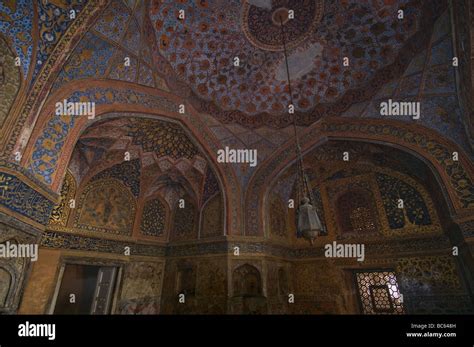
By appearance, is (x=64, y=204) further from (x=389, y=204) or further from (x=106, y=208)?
(x=389, y=204)

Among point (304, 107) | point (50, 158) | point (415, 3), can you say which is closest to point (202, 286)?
point (50, 158)

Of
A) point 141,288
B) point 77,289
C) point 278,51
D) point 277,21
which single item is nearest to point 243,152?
point 278,51

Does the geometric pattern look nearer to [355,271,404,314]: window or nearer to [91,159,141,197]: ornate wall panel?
[91,159,141,197]: ornate wall panel

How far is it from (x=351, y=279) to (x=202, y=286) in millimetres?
3961

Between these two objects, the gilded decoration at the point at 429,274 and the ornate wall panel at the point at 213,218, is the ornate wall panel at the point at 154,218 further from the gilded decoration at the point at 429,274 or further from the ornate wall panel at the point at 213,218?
the gilded decoration at the point at 429,274

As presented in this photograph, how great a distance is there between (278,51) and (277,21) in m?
0.67

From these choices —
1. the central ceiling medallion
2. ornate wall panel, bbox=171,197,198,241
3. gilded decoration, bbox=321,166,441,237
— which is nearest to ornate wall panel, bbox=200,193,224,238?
ornate wall panel, bbox=171,197,198,241

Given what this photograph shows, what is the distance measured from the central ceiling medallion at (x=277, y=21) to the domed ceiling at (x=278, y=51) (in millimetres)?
20

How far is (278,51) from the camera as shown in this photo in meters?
6.58

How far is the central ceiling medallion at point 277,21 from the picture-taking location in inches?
234

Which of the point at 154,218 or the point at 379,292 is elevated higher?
the point at 154,218

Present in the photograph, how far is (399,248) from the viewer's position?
636 centimetres

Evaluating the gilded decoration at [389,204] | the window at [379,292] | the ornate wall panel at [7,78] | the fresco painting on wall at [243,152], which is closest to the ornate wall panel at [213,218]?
the fresco painting on wall at [243,152]
